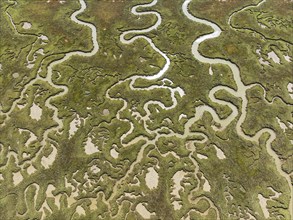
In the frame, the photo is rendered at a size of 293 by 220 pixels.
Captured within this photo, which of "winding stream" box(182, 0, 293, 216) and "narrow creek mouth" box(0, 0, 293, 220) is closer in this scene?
"narrow creek mouth" box(0, 0, 293, 220)

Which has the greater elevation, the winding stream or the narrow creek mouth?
the winding stream

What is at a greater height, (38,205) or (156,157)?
(156,157)

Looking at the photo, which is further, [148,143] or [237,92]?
[237,92]

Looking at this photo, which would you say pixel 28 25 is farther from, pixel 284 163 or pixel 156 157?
pixel 284 163

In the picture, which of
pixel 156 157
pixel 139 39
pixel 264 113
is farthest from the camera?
pixel 139 39

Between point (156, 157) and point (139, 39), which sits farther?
point (139, 39)

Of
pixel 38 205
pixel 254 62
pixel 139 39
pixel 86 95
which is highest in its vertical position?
pixel 254 62

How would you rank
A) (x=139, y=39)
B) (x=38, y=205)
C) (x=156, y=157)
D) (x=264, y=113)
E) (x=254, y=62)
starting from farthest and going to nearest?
(x=139, y=39) < (x=254, y=62) < (x=264, y=113) < (x=156, y=157) < (x=38, y=205)

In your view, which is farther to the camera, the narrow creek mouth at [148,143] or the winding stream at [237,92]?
the winding stream at [237,92]

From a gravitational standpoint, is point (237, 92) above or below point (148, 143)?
above

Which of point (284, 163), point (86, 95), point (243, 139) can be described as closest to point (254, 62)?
point (243, 139)

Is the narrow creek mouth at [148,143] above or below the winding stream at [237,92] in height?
below
